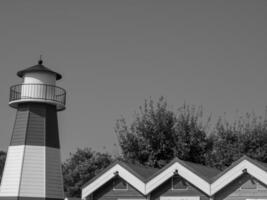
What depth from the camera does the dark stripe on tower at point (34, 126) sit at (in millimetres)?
28656

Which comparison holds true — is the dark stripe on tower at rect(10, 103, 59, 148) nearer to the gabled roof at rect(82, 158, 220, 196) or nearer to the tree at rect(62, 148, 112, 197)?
the gabled roof at rect(82, 158, 220, 196)

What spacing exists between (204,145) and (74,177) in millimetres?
24207

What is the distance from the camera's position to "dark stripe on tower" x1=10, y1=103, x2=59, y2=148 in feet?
94.0

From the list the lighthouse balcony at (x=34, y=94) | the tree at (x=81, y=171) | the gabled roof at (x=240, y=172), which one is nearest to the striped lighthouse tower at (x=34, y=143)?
the lighthouse balcony at (x=34, y=94)

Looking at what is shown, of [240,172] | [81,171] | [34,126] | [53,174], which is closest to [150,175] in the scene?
[53,174]

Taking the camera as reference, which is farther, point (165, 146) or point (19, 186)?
point (165, 146)

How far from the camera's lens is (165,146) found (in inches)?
1684

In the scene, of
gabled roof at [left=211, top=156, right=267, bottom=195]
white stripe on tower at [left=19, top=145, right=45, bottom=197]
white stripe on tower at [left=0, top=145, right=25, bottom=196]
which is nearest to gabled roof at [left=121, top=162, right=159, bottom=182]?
gabled roof at [left=211, top=156, right=267, bottom=195]

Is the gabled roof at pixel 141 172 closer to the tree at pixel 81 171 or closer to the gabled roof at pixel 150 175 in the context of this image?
the gabled roof at pixel 150 175

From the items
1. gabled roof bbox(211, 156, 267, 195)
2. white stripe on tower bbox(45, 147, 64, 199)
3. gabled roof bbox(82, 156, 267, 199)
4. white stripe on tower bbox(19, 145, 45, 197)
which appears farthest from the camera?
white stripe on tower bbox(45, 147, 64, 199)

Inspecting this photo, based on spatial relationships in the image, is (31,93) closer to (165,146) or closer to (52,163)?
(52,163)

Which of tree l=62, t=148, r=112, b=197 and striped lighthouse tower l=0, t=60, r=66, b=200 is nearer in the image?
striped lighthouse tower l=0, t=60, r=66, b=200

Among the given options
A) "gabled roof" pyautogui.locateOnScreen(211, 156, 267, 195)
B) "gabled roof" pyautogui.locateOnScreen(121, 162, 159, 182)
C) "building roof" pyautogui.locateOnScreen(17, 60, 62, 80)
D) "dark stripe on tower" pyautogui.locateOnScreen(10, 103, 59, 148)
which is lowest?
"gabled roof" pyautogui.locateOnScreen(211, 156, 267, 195)

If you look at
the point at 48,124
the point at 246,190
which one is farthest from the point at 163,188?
the point at 48,124
